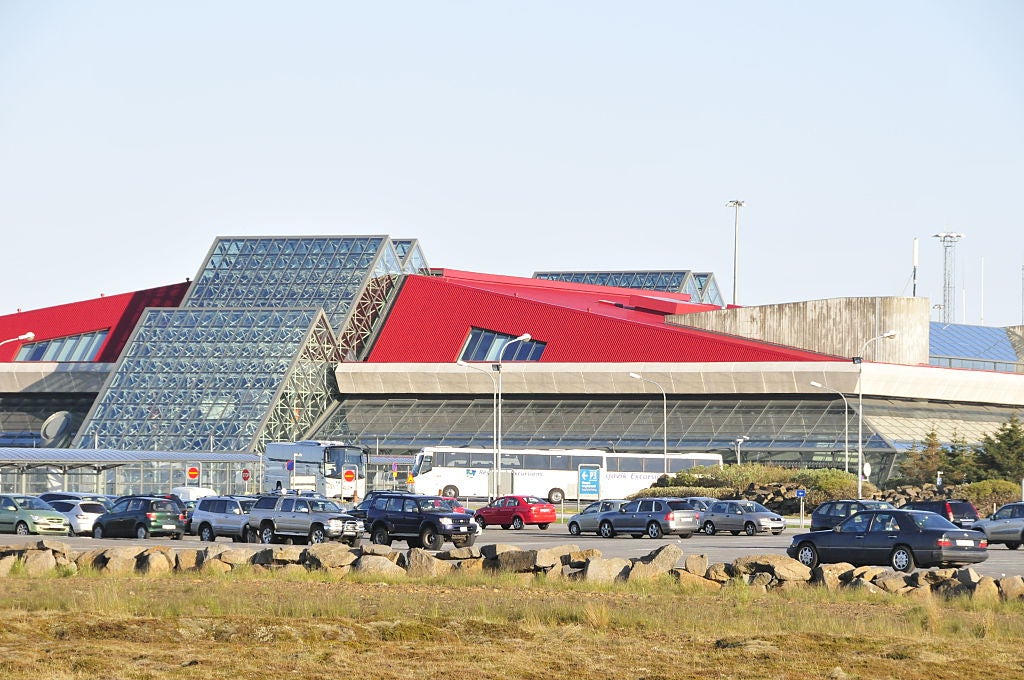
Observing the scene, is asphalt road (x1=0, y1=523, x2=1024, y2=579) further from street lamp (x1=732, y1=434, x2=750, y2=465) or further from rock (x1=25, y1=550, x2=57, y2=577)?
street lamp (x1=732, y1=434, x2=750, y2=465)

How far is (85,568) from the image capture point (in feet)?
93.2

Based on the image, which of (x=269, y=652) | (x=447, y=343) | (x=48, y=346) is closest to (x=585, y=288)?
Answer: (x=447, y=343)

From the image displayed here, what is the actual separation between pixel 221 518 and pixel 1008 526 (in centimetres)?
2390

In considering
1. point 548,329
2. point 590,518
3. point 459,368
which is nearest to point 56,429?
point 459,368

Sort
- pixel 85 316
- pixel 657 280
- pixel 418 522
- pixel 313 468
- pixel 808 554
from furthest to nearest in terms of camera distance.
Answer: pixel 657 280 < pixel 85 316 < pixel 313 468 < pixel 418 522 < pixel 808 554

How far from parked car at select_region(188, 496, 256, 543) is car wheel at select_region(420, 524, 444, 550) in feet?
20.2

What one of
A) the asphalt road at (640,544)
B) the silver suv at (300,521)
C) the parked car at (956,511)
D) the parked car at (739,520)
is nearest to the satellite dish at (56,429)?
the asphalt road at (640,544)

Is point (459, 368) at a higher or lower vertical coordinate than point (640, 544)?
higher

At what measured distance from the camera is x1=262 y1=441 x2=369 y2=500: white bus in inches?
2921

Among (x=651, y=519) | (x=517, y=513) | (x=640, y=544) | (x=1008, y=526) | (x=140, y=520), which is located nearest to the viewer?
(x=1008, y=526)

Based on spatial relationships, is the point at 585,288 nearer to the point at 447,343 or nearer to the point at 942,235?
the point at 447,343

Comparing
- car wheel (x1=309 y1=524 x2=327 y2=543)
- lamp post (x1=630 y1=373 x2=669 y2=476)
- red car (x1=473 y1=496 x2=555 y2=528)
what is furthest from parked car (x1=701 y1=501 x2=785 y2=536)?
lamp post (x1=630 y1=373 x2=669 y2=476)

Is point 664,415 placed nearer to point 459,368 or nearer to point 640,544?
point 459,368

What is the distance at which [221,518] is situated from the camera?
45.7 metres
